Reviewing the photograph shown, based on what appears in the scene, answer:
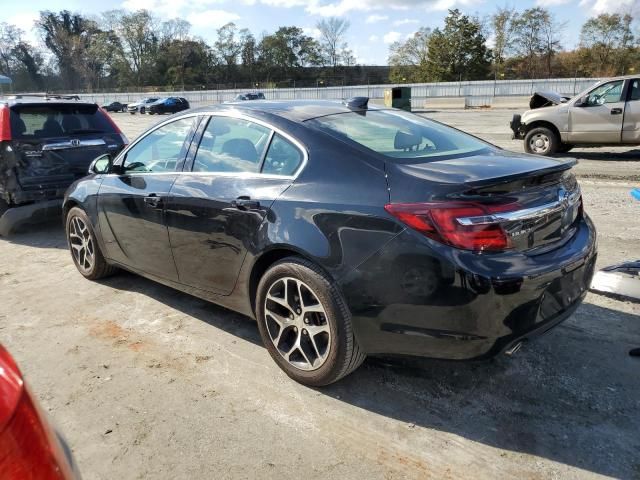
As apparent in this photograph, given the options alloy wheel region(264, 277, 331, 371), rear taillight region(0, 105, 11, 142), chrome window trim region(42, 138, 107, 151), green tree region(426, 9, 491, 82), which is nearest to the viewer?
alloy wheel region(264, 277, 331, 371)

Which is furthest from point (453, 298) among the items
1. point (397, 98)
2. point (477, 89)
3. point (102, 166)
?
point (477, 89)

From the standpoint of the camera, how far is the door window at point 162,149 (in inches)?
150

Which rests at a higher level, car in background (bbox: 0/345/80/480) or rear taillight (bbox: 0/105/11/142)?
rear taillight (bbox: 0/105/11/142)

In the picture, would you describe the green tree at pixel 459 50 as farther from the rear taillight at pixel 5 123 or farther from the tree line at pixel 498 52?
the rear taillight at pixel 5 123

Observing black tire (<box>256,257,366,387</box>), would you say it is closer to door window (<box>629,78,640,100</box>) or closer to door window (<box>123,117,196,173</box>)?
door window (<box>123,117,196,173</box>)

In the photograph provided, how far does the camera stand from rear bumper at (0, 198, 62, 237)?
21.6 feet

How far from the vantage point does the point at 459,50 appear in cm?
6625

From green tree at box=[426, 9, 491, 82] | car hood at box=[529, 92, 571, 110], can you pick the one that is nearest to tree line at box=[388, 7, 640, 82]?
green tree at box=[426, 9, 491, 82]

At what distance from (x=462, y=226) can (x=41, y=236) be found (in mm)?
6246

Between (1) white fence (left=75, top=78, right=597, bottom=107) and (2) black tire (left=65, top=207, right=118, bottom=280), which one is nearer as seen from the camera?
(2) black tire (left=65, top=207, right=118, bottom=280)

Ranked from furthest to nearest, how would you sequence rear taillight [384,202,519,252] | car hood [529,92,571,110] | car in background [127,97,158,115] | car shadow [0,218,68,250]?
car in background [127,97,158,115]
car hood [529,92,571,110]
car shadow [0,218,68,250]
rear taillight [384,202,519,252]

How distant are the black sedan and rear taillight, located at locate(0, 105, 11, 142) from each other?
3.53m

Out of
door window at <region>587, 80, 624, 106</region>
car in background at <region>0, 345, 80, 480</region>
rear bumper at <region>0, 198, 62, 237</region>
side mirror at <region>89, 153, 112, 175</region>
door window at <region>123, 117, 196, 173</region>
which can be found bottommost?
rear bumper at <region>0, 198, 62, 237</region>

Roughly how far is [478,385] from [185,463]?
5.51 feet
